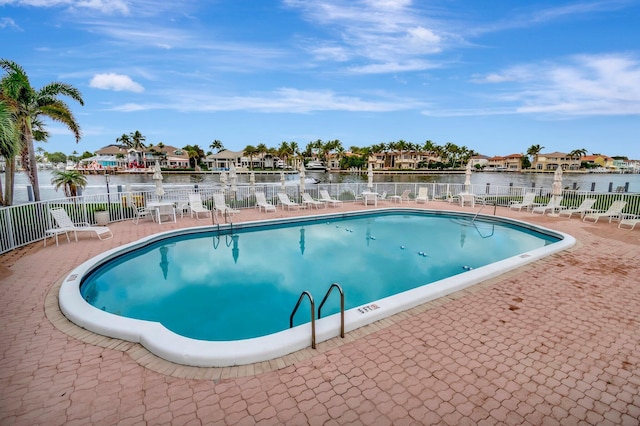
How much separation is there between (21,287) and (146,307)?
6.40 feet

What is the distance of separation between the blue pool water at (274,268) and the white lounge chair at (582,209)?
2.86m

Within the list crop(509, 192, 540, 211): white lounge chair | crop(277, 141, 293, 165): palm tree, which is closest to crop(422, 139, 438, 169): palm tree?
crop(277, 141, 293, 165): palm tree

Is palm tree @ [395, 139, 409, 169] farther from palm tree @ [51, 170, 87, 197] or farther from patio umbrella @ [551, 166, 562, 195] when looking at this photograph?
palm tree @ [51, 170, 87, 197]

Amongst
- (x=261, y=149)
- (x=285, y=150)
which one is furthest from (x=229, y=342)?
(x=261, y=149)

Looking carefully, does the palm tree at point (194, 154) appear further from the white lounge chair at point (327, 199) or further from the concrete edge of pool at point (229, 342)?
the concrete edge of pool at point (229, 342)

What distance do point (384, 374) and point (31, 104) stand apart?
15.7 meters

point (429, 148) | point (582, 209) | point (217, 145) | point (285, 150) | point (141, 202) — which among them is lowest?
point (582, 209)

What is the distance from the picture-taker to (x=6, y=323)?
394 cm

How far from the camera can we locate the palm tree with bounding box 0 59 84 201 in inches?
432

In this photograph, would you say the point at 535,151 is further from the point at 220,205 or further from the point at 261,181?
the point at 220,205

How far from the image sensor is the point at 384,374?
9.66 ft

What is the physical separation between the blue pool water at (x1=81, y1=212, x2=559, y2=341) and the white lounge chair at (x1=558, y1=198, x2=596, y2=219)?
286 centimetres

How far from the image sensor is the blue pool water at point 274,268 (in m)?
5.38

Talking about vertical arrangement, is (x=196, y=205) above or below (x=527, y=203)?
above
